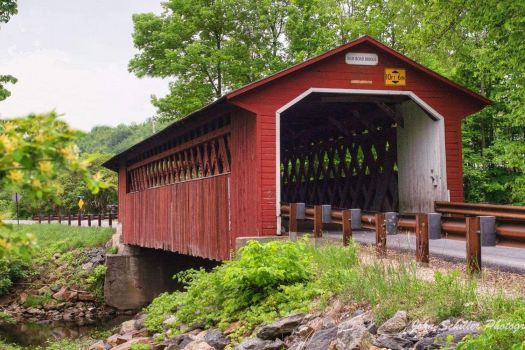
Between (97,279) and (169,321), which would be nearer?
(169,321)

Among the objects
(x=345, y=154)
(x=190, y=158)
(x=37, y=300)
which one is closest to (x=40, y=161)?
(x=190, y=158)

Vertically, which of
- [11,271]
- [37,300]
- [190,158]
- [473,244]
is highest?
[190,158]

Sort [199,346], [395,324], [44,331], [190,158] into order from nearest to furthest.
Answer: [395,324], [199,346], [190,158], [44,331]

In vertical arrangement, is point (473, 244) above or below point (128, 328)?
above

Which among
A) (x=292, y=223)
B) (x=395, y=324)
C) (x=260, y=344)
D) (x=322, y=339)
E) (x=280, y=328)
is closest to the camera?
(x=395, y=324)

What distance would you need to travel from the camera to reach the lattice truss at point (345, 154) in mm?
13781

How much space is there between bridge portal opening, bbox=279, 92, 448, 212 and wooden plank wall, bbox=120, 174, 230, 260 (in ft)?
8.49

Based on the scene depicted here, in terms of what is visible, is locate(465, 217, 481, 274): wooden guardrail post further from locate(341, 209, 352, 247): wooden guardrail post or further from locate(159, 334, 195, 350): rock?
locate(159, 334, 195, 350): rock

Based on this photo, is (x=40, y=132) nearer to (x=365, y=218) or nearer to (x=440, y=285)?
(x=440, y=285)

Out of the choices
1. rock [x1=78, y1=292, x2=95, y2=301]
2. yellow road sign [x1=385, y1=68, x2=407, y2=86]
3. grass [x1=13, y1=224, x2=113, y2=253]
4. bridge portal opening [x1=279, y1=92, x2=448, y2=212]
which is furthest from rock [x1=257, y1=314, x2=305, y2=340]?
grass [x1=13, y1=224, x2=113, y2=253]

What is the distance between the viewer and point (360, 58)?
460 inches

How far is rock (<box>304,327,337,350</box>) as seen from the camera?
576cm

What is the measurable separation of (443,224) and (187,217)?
8170mm

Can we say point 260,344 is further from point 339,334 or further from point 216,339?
point 339,334
